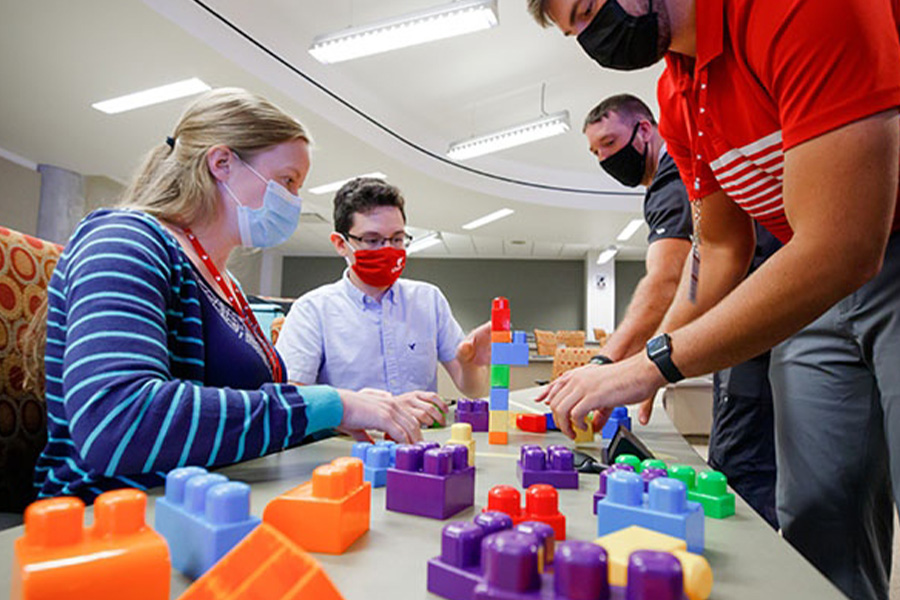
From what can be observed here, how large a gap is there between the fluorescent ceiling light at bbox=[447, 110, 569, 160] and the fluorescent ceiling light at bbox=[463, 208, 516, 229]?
213 centimetres

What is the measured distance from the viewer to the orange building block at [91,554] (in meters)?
0.32

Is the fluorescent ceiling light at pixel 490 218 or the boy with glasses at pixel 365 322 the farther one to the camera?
the fluorescent ceiling light at pixel 490 218

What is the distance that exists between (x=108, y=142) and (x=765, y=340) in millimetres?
6335

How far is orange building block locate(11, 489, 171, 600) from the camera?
323 mm

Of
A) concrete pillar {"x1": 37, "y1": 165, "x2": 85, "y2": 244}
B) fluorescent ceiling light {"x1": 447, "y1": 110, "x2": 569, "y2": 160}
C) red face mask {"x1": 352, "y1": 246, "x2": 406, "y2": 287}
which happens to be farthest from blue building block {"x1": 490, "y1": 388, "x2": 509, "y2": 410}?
concrete pillar {"x1": 37, "y1": 165, "x2": 85, "y2": 244}

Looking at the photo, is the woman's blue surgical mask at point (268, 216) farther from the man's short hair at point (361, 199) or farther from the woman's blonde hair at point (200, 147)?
the man's short hair at point (361, 199)

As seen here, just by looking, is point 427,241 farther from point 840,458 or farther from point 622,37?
point 840,458

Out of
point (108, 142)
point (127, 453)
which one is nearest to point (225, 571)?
point (127, 453)

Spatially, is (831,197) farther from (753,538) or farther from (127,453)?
(127,453)

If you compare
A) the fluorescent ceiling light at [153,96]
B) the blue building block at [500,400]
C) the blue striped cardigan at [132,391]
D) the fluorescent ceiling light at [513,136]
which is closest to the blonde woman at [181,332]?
the blue striped cardigan at [132,391]

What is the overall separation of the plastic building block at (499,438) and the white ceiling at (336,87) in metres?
2.83

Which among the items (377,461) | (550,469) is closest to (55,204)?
(377,461)

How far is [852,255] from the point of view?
0.74 m

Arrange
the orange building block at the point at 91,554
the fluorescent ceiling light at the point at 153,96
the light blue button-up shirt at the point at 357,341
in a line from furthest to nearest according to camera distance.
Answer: the fluorescent ceiling light at the point at 153,96 < the light blue button-up shirt at the point at 357,341 < the orange building block at the point at 91,554
